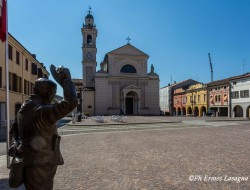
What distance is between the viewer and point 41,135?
7.52 feet

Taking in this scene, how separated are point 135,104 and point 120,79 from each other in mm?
6778

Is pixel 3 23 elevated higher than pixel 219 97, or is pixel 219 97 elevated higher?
pixel 3 23

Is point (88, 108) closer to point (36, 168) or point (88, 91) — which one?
point (88, 91)

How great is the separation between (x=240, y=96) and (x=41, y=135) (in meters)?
49.7

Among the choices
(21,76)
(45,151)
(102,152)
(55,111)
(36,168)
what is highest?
(21,76)

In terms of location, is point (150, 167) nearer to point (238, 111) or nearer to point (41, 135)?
point (41, 135)

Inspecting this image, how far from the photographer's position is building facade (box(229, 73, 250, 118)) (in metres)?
45.1

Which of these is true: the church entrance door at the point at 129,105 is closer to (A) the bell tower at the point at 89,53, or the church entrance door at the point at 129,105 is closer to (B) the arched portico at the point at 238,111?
(A) the bell tower at the point at 89,53

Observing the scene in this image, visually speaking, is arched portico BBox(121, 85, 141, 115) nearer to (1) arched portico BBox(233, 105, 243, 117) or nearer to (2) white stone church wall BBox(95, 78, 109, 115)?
(2) white stone church wall BBox(95, 78, 109, 115)

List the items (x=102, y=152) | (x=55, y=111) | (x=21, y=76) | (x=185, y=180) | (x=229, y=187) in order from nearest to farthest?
(x=55, y=111) → (x=229, y=187) → (x=185, y=180) → (x=102, y=152) → (x=21, y=76)

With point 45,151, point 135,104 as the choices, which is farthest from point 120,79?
point 45,151

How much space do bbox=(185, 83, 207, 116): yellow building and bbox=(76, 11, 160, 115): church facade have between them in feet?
34.5

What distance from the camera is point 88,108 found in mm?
57500

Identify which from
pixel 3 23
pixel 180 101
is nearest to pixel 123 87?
pixel 180 101
